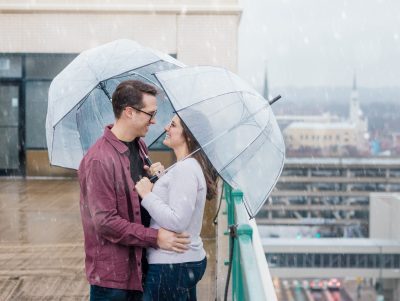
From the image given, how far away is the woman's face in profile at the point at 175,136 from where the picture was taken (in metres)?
3.20

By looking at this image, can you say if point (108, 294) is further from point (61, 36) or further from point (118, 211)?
point (61, 36)

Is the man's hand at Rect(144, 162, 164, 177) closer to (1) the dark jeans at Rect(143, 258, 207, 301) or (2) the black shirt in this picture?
(2) the black shirt

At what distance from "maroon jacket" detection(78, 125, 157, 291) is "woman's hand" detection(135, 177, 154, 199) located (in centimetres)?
4

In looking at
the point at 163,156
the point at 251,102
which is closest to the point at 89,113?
the point at 251,102

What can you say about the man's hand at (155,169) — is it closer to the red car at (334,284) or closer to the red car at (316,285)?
the red car at (316,285)

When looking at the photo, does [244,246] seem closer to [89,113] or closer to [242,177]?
[242,177]

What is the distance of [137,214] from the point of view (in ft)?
10.1

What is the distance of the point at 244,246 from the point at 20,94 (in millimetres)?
13988

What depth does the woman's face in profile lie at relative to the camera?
10.5ft

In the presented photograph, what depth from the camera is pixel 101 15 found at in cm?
1627

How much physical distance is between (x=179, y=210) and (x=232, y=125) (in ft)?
2.63

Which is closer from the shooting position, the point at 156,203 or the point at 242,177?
the point at 156,203

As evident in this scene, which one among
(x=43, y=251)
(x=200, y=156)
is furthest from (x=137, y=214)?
(x=43, y=251)

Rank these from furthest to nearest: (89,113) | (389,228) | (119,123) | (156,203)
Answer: (389,228) → (89,113) → (119,123) → (156,203)
